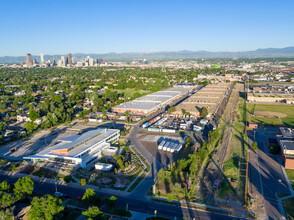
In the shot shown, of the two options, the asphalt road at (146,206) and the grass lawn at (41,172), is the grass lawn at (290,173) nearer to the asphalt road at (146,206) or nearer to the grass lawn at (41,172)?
the asphalt road at (146,206)

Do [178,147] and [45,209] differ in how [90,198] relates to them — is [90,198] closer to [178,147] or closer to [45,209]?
[45,209]

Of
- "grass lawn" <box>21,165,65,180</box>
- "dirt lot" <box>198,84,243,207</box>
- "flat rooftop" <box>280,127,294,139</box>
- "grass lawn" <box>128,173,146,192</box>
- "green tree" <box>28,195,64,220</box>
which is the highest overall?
"flat rooftop" <box>280,127,294,139</box>

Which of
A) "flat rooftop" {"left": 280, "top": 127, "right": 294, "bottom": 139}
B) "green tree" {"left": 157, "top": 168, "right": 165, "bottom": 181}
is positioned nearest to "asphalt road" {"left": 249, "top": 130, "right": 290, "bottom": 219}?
"flat rooftop" {"left": 280, "top": 127, "right": 294, "bottom": 139}

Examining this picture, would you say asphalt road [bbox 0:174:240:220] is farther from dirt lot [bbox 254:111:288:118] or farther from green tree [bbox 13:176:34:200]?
dirt lot [bbox 254:111:288:118]

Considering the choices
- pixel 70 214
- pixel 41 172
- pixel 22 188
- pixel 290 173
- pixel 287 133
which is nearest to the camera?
pixel 70 214

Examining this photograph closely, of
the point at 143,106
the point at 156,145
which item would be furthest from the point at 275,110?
the point at 156,145

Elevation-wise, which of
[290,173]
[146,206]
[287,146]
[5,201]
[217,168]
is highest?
[287,146]

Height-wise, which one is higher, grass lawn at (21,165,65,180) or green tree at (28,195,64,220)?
green tree at (28,195,64,220)
